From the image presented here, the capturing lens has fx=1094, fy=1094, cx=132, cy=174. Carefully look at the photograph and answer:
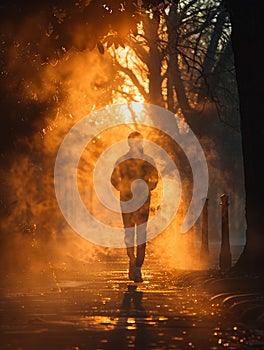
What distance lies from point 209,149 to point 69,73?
40.7 m

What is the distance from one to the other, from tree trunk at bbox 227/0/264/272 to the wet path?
1503 millimetres

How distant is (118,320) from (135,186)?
21.9ft

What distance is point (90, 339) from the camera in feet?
28.8

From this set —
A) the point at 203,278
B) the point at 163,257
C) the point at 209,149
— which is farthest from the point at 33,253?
the point at 209,149

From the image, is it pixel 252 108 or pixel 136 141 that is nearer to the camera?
pixel 252 108

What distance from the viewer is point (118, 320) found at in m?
10.4

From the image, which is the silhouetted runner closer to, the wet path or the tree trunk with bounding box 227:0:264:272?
the wet path

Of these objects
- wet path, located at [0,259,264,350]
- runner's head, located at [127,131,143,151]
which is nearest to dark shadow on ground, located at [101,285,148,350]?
wet path, located at [0,259,264,350]

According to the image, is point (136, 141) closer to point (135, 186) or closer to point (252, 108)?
point (135, 186)

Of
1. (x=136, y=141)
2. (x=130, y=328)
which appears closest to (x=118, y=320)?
(x=130, y=328)

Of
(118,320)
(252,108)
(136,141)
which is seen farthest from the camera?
(136,141)

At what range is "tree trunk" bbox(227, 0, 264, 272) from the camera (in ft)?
53.1

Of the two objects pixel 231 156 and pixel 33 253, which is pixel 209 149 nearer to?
pixel 231 156

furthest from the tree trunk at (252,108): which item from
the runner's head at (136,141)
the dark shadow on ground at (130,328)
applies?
the dark shadow on ground at (130,328)
